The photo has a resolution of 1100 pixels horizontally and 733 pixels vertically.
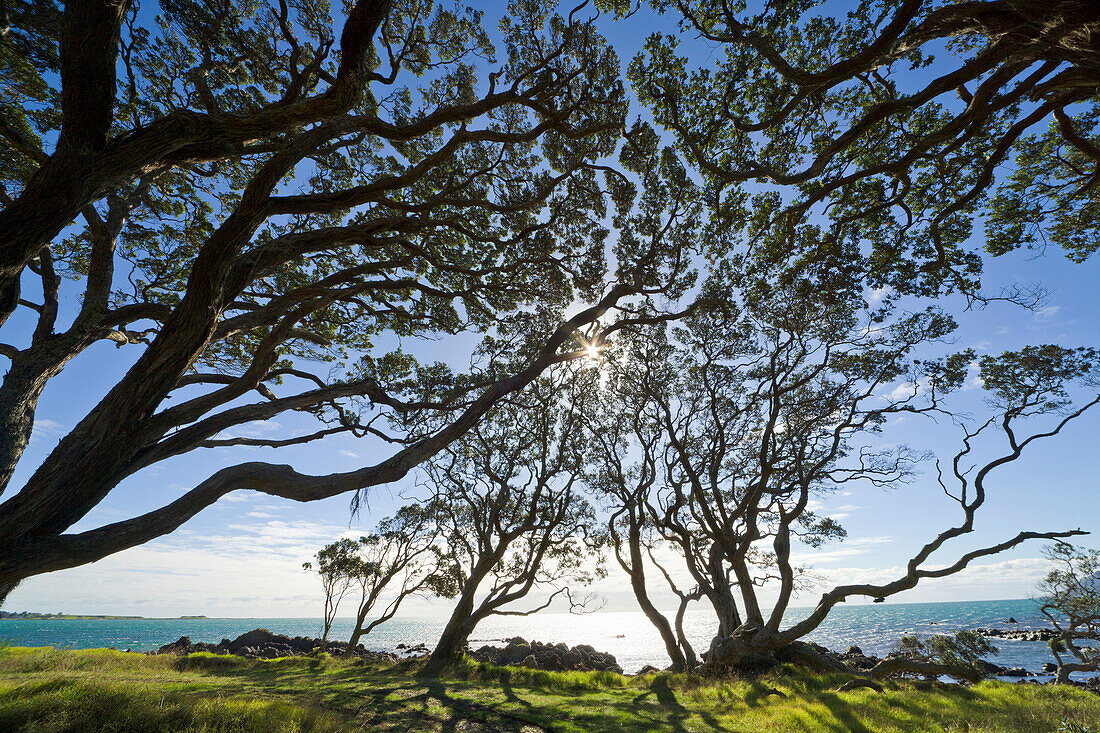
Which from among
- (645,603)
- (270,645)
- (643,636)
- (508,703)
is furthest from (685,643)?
(643,636)

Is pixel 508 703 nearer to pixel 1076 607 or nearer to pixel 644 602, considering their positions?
pixel 644 602

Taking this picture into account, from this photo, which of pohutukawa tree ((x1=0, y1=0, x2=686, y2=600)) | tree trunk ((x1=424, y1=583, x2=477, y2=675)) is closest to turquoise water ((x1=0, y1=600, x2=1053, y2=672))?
tree trunk ((x1=424, y1=583, x2=477, y2=675))

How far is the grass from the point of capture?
16.1 feet

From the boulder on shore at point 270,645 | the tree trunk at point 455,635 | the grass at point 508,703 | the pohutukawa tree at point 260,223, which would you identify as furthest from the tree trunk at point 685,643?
the boulder on shore at point 270,645

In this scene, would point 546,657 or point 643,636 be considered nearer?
point 546,657

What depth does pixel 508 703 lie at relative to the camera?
9.78 m

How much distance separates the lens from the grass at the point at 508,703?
491 cm

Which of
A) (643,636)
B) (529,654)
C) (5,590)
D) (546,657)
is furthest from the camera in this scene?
(643,636)

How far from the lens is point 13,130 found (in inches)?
262

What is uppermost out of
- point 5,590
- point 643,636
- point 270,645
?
point 5,590

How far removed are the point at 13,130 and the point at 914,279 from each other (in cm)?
1639

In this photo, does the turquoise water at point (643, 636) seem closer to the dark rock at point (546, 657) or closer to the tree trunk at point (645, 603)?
the dark rock at point (546, 657)

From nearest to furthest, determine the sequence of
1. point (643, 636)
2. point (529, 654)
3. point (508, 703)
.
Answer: point (508, 703) → point (529, 654) → point (643, 636)

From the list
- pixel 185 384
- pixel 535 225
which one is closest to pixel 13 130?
pixel 185 384
